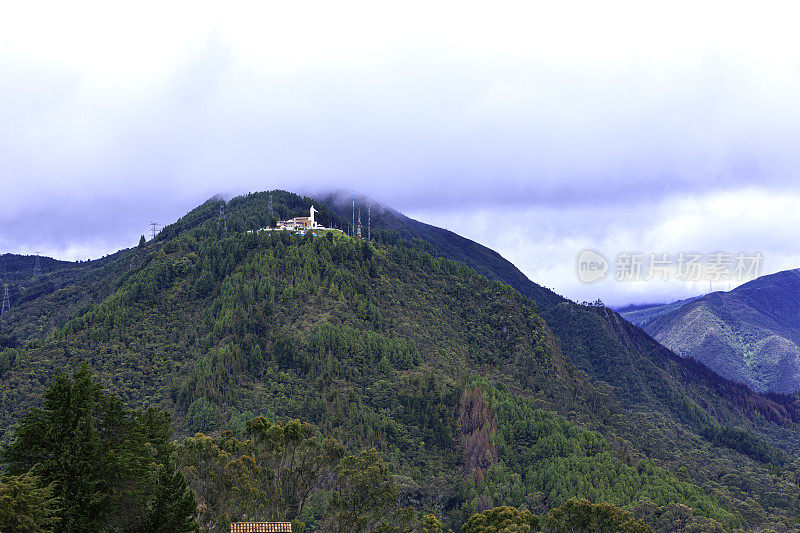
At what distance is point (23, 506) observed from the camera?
1135 inches

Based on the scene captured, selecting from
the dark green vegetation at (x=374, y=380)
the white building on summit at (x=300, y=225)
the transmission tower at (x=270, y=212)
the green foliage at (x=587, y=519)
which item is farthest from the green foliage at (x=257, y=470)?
the transmission tower at (x=270, y=212)

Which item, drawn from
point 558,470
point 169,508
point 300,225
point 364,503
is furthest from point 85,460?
point 300,225

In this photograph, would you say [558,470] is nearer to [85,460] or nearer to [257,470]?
[257,470]

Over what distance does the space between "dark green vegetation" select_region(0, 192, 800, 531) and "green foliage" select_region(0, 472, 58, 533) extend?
1839 inches

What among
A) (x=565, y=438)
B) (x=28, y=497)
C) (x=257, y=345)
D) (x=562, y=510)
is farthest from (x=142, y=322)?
(x=28, y=497)

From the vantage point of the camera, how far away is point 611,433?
150 metres

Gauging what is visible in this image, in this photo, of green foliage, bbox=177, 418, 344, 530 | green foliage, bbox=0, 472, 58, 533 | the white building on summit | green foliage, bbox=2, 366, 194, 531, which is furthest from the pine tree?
the white building on summit

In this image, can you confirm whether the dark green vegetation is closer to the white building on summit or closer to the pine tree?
the white building on summit

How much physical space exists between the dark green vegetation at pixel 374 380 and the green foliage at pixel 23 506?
46.7 meters

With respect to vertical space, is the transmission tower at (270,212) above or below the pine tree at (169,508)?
above

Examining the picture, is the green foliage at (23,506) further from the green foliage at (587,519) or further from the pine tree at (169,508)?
Result: the green foliage at (587,519)

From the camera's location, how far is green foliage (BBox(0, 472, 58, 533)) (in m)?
28.1

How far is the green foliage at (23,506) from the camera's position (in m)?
28.1

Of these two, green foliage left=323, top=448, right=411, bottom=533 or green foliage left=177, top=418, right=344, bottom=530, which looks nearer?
green foliage left=177, top=418, right=344, bottom=530
